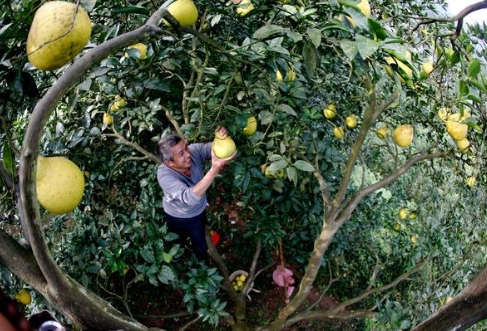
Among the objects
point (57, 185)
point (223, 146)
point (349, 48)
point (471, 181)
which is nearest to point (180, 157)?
point (223, 146)

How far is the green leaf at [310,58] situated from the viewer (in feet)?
2.72

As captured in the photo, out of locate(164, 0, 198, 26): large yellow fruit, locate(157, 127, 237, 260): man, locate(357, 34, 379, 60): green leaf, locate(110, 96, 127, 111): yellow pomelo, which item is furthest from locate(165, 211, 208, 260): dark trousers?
locate(357, 34, 379, 60): green leaf

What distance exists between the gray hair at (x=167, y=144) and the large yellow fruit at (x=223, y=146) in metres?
0.27

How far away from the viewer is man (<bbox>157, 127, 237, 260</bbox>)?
1.70m

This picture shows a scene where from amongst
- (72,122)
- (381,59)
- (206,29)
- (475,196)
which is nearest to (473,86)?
(381,59)

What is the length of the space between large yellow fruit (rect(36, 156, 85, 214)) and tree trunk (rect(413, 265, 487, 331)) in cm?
80

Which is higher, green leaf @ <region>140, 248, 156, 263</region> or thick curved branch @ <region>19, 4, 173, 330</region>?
thick curved branch @ <region>19, 4, 173, 330</region>

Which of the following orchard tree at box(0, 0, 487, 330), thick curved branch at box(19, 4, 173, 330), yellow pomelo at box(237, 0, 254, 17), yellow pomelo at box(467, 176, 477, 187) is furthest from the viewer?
yellow pomelo at box(467, 176, 477, 187)

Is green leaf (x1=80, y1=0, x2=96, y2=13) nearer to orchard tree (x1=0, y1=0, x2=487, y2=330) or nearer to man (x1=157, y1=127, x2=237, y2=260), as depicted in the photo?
orchard tree (x1=0, y1=0, x2=487, y2=330)

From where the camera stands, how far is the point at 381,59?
0.84 meters

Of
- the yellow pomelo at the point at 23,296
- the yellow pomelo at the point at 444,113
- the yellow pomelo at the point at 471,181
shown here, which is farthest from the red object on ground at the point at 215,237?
the yellow pomelo at the point at 444,113

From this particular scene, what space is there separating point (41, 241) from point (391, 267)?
2.62 m

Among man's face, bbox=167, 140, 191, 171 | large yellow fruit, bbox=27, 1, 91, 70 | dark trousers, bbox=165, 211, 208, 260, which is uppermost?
large yellow fruit, bbox=27, 1, 91, 70

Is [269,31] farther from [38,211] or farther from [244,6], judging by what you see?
[38,211]
